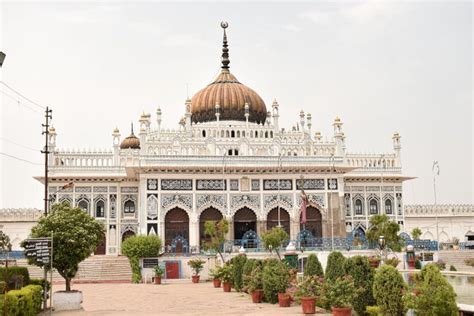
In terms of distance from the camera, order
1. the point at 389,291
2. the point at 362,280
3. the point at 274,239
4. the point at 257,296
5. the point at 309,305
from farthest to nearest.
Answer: the point at 274,239 → the point at 257,296 → the point at 309,305 → the point at 362,280 → the point at 389,291

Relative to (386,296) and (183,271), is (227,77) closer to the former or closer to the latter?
(183,271)

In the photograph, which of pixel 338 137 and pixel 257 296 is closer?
pixel 257 296

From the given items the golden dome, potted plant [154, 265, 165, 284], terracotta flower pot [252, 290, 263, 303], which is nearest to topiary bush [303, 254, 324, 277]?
terracotta flower pot [252, 290, 263, 303]

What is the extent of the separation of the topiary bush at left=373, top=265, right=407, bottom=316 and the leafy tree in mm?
16362

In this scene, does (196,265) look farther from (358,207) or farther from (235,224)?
(358,207)

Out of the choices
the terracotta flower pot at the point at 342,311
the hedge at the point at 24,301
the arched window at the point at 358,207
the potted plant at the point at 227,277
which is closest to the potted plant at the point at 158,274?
the potted plant at the point at 227,277

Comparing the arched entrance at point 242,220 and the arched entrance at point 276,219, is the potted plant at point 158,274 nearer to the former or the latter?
the arched entrance at point 242,220

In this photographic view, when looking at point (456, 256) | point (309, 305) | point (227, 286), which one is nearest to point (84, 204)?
point (227, 286)

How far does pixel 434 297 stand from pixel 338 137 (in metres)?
23.5

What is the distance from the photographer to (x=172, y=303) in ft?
52.9

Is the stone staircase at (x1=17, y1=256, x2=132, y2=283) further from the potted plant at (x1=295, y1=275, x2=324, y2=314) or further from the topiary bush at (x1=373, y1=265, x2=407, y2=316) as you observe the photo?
the topiary bush at (x1=373, y1=265, x2=407, y2=316)

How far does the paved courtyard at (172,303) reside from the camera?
549 inches

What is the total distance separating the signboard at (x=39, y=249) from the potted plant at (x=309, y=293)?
17.8 feet

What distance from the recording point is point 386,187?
113 ft
